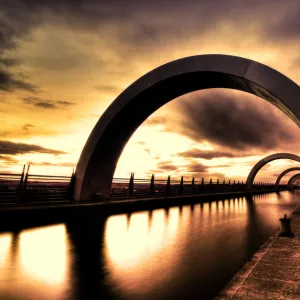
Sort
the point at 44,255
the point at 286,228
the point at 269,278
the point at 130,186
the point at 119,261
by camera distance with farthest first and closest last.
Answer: the point at 130,186, the point at 286,228, the point at 44,255, the point at 119,261, the point at 269,278

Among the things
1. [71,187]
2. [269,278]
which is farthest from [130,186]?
[269,278]

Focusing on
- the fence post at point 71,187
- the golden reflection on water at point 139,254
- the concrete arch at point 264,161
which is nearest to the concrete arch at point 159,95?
the fence post at point 71,187

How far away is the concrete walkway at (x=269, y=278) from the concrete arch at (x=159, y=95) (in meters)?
4.90

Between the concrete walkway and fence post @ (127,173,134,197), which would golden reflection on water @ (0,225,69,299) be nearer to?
the concrete walkway

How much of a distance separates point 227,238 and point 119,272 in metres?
3.47

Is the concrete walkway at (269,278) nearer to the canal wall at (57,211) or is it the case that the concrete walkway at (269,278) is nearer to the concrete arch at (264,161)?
the canal wall at (57,211)

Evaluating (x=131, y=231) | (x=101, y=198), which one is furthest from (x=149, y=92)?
(x=131, y=231)

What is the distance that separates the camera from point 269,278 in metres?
3.05

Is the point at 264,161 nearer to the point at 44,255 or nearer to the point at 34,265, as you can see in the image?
the point at 44,255

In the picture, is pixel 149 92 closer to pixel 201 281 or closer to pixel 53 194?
pixel 53 194

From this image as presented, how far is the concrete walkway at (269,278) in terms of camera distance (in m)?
2.60

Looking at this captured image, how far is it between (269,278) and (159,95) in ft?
29.2

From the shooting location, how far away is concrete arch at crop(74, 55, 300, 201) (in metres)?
7.86

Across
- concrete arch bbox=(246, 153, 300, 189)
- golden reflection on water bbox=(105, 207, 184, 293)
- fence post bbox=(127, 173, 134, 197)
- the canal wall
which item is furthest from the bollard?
concrete arch bbox=(246, 153, 300, 189)
